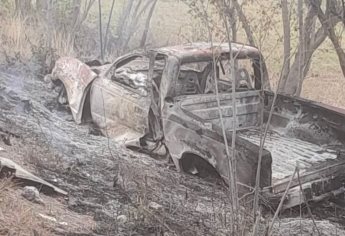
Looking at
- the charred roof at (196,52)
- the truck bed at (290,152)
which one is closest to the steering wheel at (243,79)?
the charred roof at (196,52)

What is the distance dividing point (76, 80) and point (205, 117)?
7.91 ft

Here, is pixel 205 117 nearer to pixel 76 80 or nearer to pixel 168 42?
pixel 76 80

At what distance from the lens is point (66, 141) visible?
7066mm

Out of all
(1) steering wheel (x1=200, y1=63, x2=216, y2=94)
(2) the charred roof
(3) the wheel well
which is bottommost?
(3) the wheel well

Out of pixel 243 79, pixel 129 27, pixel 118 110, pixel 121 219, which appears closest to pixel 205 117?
pixel 243 79

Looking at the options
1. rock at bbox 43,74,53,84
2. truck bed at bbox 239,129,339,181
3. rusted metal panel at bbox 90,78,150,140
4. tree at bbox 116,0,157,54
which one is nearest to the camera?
truck bed at bbox 239,129,339,181

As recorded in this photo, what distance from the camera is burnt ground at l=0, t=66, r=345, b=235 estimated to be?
15.1ft

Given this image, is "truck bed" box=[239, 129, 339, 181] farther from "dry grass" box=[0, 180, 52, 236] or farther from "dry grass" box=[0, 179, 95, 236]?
"dry grass" box=[0, 180, 52, 236]

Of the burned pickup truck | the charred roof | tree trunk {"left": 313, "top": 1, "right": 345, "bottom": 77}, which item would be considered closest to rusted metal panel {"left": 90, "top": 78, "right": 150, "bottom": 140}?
the burned pickup truck

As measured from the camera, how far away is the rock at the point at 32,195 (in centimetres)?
469

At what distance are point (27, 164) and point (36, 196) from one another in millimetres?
969

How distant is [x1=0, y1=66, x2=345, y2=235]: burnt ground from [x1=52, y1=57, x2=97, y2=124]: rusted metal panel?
0.28 metres

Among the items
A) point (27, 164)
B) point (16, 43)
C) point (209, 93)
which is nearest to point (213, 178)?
point (209, 93)

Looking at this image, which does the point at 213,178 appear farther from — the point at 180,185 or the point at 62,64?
the point at 62,64
